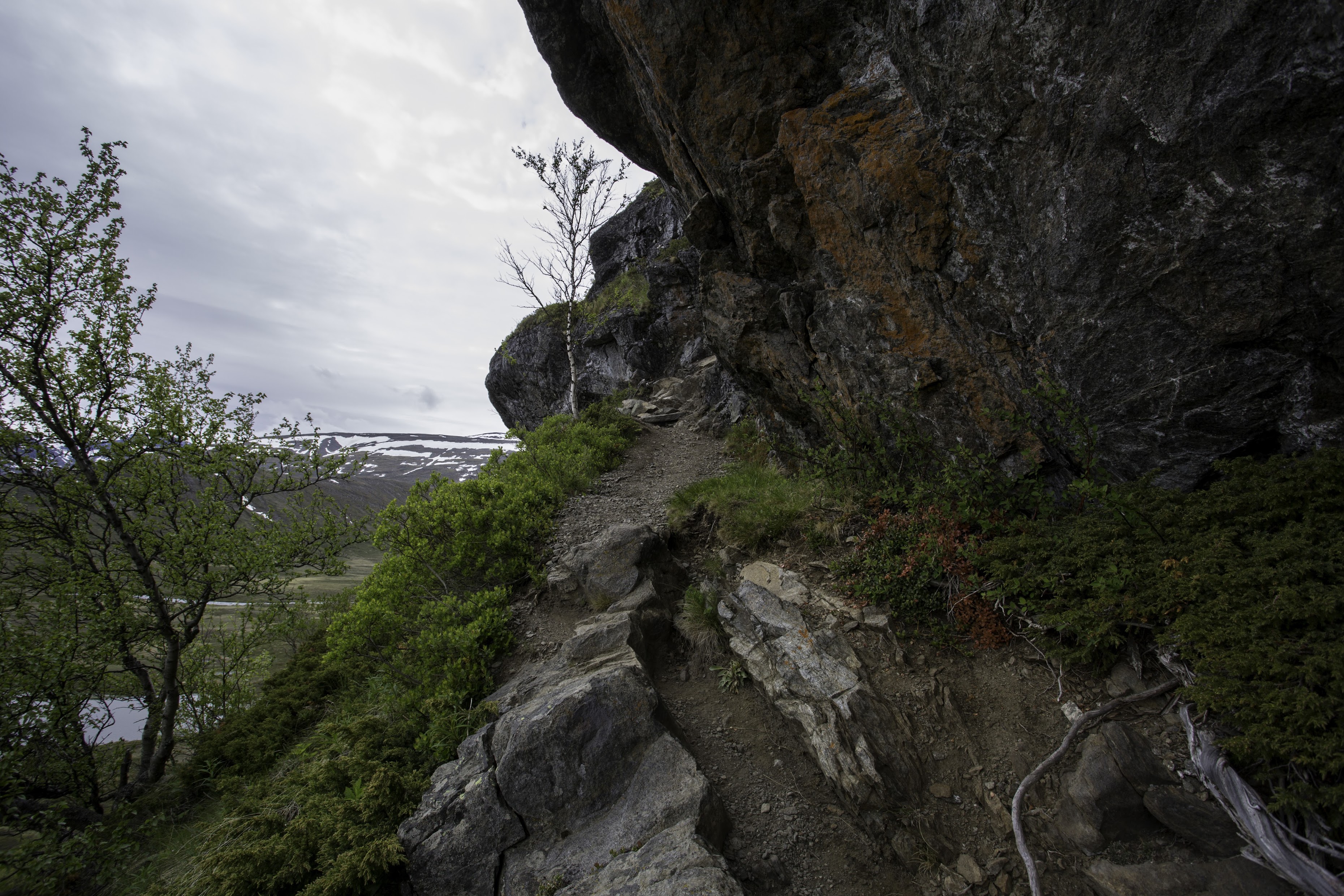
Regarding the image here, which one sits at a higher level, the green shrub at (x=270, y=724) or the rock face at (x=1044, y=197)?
the rock face at (x=1044, y=197)

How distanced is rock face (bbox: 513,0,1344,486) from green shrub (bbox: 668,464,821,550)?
1816 mm

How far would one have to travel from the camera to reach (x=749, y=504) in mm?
7090

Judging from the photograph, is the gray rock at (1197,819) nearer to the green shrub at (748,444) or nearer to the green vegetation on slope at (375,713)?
the green vegetation on slope at (375,713)

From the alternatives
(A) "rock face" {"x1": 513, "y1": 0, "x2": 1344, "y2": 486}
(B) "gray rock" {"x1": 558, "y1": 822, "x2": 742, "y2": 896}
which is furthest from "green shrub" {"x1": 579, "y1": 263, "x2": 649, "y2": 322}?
(B) "gray rock" {"x1": 558, "y1": 822, "x2": 742, "y2": 896}

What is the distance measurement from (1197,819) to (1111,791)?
1.20ft

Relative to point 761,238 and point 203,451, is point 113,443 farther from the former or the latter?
point 761,238

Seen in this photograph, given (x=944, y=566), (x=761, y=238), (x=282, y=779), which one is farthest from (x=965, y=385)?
(x=282, y=779)

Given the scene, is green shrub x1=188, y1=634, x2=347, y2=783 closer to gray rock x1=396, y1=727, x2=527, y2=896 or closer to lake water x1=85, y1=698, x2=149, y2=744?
lake water x1=85, y1=698, x2=149, y2=744

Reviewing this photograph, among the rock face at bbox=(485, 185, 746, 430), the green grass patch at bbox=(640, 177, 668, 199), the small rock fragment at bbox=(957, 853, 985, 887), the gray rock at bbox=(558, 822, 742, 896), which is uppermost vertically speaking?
the green grass patch at bbox=(640, 177, 668, 199)

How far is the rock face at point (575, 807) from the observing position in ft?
11.3

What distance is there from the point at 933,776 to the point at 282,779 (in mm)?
6866

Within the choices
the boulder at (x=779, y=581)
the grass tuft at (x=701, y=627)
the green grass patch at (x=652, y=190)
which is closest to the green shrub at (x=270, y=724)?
the grass tuft at (x=701, y=627)

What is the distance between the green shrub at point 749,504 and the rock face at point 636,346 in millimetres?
7461

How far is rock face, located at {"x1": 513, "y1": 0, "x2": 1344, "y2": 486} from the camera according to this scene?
129 inches
